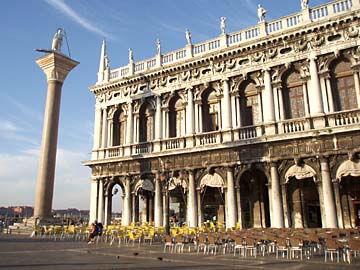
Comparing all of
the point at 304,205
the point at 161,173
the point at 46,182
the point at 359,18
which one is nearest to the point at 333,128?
the point at 304,205

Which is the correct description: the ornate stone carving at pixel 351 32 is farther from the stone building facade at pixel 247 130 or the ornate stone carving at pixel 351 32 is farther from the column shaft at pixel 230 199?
the column shaft at pixel 230 199

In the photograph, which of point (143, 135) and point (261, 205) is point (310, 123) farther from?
point (143, 135)

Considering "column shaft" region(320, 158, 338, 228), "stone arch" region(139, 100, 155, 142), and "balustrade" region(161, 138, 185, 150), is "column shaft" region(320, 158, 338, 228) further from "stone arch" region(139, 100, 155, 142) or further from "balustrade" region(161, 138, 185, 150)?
"stone arch" region(139, 100, 155, 142)

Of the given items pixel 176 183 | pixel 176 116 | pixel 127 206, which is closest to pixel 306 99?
pixel 176 116

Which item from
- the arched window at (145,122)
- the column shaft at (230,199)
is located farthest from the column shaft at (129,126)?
the column shaft at (230,199)

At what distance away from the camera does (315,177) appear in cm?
1859

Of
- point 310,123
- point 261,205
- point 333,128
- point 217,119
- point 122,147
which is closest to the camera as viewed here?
point 333,128

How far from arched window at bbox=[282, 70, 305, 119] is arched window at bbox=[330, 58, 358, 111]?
1.79 metres

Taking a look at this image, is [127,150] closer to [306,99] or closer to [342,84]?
[306,99]

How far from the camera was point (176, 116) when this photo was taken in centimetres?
2527

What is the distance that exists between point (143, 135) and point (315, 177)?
12894 mm

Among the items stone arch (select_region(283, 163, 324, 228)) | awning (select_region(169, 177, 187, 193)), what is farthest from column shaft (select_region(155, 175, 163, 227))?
stone arch (select_region(283, 163, 324, 228))

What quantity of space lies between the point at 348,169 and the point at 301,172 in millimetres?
2300

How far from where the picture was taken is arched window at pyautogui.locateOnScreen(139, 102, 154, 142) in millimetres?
26078
